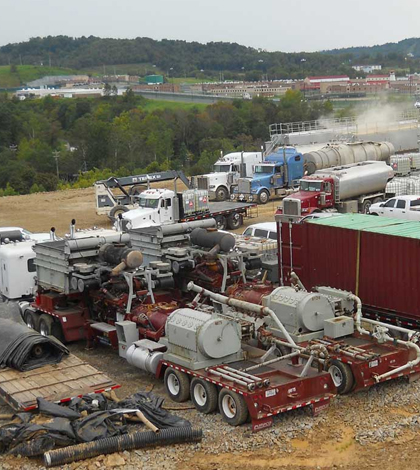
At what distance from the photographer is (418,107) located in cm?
6862

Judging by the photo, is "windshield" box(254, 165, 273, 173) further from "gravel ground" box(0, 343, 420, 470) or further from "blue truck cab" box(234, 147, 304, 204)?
"gravel ground" box(0, 343, 420, 470)

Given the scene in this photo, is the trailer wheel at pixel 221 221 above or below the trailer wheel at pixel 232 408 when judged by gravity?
below

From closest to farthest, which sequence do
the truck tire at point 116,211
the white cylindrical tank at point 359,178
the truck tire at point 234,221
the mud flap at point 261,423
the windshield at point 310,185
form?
the mud flap at point 261,423, the windshield at point 310,185, the white cylindrical tank at point 359,178, the truck tire at point 234,221, the truck tire at point 116,211

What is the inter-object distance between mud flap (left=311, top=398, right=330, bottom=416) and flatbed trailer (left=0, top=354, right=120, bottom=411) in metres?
3.32

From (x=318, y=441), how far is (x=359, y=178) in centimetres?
2229

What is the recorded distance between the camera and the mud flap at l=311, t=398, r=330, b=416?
43.1 ft

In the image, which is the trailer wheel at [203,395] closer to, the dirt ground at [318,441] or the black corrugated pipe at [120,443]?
the dirt ground at [318,441]

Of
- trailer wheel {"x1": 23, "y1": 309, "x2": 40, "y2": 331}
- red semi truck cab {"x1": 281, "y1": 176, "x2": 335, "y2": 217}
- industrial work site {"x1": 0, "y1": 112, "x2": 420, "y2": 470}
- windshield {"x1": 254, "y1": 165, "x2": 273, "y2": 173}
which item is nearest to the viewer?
industrial work site {"x1": 0, "y1": 112, "x2": 420, "y2": 470}

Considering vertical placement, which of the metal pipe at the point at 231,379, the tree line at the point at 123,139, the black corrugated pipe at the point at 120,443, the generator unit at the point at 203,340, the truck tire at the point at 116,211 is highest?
the generator unit at the point at 203,340

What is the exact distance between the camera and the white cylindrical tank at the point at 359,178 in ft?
107

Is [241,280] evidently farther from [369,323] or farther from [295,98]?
[295,98]

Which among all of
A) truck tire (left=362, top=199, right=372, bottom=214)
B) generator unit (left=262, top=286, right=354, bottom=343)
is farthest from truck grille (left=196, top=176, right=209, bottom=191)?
generator unit (left=262, top=286, right=354, bottom=343)

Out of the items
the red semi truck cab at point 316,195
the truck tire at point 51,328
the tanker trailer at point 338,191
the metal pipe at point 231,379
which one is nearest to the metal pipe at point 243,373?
the metal pipe at point 231,379

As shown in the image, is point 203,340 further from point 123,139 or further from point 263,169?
point 123,139
